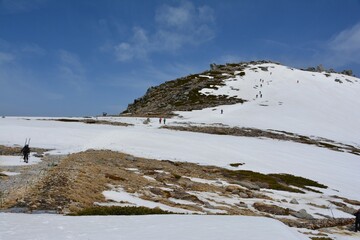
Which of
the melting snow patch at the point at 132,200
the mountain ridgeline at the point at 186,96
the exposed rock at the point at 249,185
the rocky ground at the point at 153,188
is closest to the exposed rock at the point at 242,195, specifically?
the rocky ground at the point at 153,188

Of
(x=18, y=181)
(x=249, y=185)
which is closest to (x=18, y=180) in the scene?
(x=18, y=181)

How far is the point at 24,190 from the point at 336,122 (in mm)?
104253

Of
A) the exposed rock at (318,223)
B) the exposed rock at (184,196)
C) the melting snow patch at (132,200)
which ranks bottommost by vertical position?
the exposed rock at (318,223)

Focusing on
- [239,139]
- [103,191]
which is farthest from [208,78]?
[103,191]

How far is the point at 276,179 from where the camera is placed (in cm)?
4594

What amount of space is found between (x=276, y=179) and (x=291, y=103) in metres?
83.4

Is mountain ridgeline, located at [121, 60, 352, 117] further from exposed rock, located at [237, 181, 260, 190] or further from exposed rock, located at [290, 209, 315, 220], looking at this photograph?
exposed rock, located at [290, 209, 315, 220]

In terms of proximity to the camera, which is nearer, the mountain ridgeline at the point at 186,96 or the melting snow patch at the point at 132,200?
the melting snow patch at the point at 132,200

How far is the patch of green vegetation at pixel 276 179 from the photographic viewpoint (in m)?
41.8

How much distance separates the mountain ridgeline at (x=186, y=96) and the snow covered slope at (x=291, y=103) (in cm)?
372

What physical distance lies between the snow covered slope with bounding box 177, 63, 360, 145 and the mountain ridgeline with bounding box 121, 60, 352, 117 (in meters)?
3.72

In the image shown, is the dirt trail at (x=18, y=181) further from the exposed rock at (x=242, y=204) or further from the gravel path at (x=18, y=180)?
the exposed rock at (x=242, y=204)

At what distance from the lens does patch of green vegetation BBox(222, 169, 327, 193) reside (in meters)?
41.8

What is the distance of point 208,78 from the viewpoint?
6457 inches
